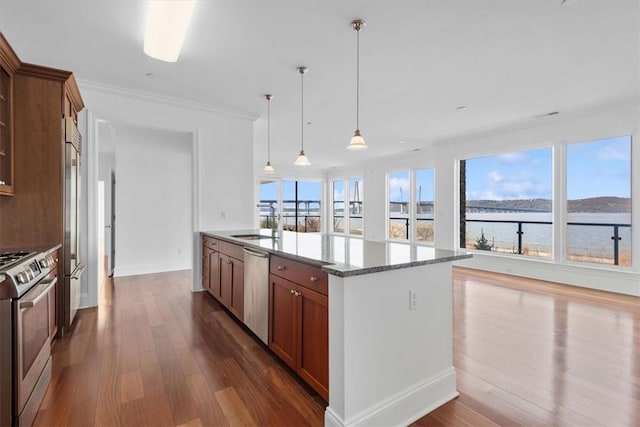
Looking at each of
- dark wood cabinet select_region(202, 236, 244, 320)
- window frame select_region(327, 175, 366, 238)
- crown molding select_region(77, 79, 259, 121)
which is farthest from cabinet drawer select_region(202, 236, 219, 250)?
window frame select_region(327, 175, 366, 238)

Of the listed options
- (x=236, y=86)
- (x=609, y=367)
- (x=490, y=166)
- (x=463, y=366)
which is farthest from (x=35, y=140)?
(x=490, y=166)

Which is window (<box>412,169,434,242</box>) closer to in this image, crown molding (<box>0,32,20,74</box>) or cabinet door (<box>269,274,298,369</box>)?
cabinet door (<box>269,274,298,369</box>)

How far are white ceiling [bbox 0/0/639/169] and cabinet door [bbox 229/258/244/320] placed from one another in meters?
2.04

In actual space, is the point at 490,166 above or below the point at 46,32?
below

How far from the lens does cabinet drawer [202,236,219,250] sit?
3.87 m

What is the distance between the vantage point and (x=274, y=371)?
2266 mm

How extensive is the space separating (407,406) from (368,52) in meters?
2.83

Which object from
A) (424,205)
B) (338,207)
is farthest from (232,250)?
(338,207)

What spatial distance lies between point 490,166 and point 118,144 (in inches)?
272

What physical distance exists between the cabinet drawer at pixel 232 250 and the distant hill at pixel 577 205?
16.9 feet

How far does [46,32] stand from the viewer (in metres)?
2.62

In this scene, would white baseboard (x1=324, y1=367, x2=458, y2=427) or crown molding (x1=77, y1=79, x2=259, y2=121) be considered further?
crown molding (x1=77, y1=79, x2=259, y2=121)

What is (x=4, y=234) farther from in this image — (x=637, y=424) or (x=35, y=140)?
(x=637, y=424)

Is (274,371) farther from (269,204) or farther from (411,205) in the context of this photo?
(269,204)
